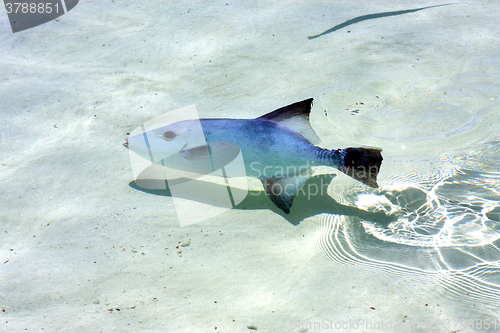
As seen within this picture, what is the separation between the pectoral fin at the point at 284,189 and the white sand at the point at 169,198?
7.0 inches

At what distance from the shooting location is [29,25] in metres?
5.50

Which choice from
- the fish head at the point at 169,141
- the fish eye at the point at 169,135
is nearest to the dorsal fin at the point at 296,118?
the fish head at the point at 169,141

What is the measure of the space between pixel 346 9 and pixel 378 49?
1.11 meters

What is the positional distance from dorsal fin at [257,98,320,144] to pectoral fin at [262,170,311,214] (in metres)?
0.38

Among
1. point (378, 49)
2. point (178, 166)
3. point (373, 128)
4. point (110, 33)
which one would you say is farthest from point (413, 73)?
point (110, 33)

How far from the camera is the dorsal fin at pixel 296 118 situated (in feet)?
10.2

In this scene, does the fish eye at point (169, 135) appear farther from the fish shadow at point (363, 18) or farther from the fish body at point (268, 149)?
the fish shadow at point (363, 18)

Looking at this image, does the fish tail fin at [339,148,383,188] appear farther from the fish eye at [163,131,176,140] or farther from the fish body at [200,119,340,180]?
the fish eye at [163,131,176,140]

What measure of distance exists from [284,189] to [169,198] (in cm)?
100

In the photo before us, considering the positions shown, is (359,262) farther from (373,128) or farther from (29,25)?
(29,25)

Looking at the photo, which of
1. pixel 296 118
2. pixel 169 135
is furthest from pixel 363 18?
pixel 169 135

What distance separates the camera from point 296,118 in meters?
3.13

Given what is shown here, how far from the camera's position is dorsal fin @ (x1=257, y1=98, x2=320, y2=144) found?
3.10m

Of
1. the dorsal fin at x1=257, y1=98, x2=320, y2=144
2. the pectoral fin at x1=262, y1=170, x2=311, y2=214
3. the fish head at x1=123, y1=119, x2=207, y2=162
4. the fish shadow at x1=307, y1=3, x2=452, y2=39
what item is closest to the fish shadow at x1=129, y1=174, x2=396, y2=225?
the pectoral fin at x1=262, y1=170, x2=311, y2=214
